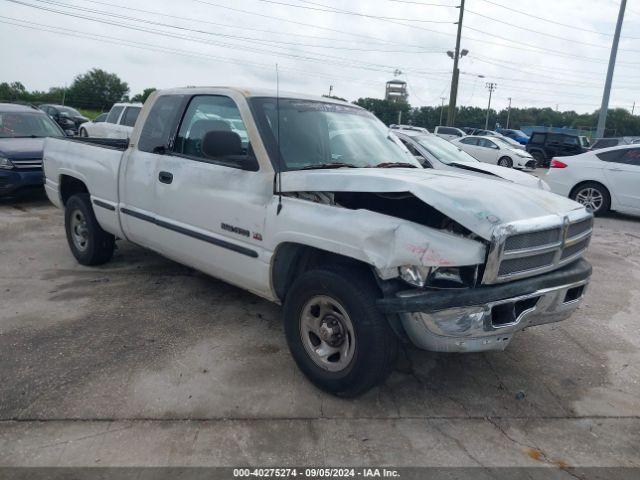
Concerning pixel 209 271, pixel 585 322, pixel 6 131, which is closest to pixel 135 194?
pixel 209 271

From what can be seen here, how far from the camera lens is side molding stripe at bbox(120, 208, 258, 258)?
3.71 m

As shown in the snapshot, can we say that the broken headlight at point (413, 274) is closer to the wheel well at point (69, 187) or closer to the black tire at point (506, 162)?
the wheel well at point (69, 187)

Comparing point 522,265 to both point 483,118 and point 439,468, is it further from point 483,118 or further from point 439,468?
point 483,118

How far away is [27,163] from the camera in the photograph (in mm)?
8773

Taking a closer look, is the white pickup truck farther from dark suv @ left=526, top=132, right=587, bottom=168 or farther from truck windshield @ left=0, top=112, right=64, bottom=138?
dark suv @ left=526, top=132, right=587, bottom=168

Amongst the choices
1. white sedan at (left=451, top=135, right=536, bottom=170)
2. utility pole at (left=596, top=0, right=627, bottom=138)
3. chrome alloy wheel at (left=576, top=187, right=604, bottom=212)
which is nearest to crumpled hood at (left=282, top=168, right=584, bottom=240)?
chrome alloy wheel at (left=576, top=187, right=604, bottom=212)

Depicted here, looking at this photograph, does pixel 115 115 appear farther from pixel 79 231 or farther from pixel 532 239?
pixel 532 239

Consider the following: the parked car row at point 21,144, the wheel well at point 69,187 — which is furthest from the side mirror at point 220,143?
the parked car row at point 21,144

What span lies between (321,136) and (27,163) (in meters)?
6.82

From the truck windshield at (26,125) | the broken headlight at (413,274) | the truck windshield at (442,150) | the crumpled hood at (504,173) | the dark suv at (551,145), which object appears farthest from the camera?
the dark suv at (551,145)

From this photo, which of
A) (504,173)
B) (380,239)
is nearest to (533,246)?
(380,239)

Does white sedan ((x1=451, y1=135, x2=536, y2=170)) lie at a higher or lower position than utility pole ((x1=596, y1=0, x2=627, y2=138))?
lower

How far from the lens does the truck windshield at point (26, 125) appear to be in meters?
9.64

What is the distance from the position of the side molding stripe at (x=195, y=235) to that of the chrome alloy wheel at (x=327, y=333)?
0.62 m
